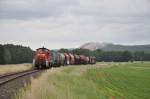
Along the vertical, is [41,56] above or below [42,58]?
above

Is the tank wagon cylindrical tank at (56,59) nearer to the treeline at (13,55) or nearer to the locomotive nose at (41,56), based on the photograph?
the locomotive nose at (41,56)

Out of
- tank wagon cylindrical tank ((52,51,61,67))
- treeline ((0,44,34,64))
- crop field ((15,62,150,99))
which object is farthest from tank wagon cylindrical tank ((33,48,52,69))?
treeline ((0,44,34,64))

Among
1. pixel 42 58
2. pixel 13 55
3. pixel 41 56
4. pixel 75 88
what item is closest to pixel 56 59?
pixel 41 56

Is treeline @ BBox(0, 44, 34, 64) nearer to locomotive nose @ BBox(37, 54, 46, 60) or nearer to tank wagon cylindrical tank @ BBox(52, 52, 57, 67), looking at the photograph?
tank wagon cylindrical tank @ BBox(52, 52, 57, 67)

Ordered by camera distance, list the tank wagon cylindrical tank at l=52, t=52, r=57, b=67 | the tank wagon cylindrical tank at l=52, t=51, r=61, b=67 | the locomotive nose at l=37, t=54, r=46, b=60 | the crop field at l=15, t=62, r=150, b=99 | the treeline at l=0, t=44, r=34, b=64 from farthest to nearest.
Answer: the treeline at l=0, t=44, r=34, b=64 < the tank wagon cylindrical tank at l=52, t=51, r=61, b=67 < the tank wagon cylindrical tank at l=52, t=52, r=57, b=67 < the locomotive nose at l=37, t=54, r=46, b=60 < the crop field at l=15, t=62, r=150, b=99

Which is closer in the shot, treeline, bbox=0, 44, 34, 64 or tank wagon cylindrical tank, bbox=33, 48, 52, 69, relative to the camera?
tank wagon cylindrical tank, bbox=33, 48, 52, 69

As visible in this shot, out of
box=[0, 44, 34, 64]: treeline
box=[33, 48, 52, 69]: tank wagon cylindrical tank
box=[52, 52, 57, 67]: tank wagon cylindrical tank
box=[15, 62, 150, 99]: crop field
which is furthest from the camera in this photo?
box=[0, 44, 34, 64]: treeline

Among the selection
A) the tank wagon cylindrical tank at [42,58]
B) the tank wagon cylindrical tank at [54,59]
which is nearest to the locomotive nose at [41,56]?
the tank wagon cylindrical tank at [42,58]

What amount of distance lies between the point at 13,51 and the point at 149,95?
11944 cm

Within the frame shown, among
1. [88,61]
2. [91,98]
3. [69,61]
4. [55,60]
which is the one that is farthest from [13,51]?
[91,98]

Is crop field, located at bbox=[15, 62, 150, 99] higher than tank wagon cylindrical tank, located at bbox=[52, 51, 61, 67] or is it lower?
lower

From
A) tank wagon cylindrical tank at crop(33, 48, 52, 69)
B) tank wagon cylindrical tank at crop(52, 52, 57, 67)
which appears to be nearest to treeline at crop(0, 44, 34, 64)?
tank wagon cylindrical tank at crop(52, 52, 57, 67)

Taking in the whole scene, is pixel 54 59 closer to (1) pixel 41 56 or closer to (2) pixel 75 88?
(1) pixel 41 56

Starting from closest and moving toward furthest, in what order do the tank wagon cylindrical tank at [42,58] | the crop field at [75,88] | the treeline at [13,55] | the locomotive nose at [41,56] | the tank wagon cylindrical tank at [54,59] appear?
the crop field at [75,88]
the tank wagon cylindrical tank at [42,58]
the locomotive nose at [41,56]
the tank wagon cylindrical tank at [54,59]
the treeline at [13,55]
